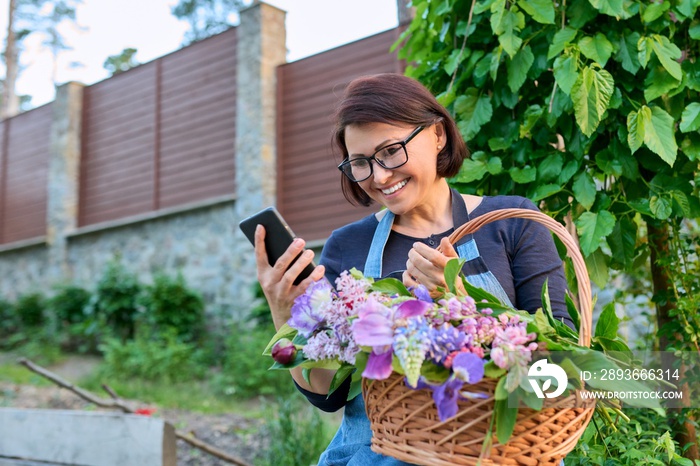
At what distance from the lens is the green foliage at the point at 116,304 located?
8.76 metres

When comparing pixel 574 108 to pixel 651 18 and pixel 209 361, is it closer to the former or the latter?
pixel 651 18

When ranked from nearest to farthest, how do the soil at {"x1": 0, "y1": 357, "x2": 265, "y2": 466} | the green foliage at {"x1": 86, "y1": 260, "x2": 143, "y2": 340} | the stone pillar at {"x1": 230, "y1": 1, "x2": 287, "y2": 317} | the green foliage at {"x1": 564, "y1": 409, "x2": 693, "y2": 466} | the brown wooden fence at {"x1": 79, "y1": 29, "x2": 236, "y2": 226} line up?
the green foliage at {"x1": 564, "y1": 409, "x2": 693, "y2": 466} < the soil at {"x1": 0, "y1": 357, "x2": 265, "y2": 466} < the stone pillar at {"x1": 230, "y1": 1, "x2": 287, "y2": 317} < the brown wooden fence at {"x1": 79, "y1": 29, "x2": 236, "y2": 226} < the green foliage at {"x1": 86, "y1": 260, "x2": 143, "y2": 340}

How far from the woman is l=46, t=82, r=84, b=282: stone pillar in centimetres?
926

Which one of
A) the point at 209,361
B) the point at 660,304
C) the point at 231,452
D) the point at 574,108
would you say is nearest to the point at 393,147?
the point at 574,108

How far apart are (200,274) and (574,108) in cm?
704

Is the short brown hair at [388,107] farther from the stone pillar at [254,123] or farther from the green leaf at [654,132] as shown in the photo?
the stone pillar at [254,123]

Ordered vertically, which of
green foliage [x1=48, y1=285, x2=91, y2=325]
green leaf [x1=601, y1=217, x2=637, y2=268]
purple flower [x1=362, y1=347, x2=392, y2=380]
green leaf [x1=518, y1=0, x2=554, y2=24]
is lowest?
purple flower [x1=362, y1=347, x2=392, y2=380]

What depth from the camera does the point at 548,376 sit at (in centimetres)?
108

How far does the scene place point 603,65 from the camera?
2.01 meters

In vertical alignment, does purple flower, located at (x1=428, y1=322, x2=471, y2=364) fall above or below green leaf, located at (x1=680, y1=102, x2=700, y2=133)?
below

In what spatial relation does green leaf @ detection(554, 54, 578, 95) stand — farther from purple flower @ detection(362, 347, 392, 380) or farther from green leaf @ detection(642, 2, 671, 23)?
purple flower @ detection(362, 347, 392, 380)

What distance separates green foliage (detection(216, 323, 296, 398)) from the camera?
6.36m

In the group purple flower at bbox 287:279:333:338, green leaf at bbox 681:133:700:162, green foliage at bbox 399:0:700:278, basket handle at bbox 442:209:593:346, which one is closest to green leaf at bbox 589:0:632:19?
green foliage at bbox 399:0:700:278

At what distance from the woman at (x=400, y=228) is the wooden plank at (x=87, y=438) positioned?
4.78ft
